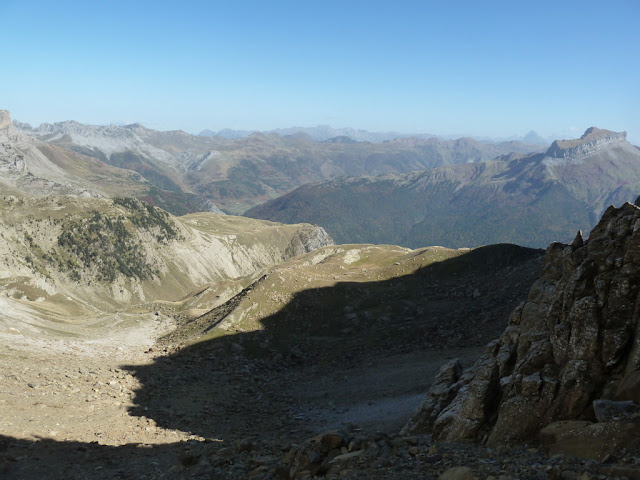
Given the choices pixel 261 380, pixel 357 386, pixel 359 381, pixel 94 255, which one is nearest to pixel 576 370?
pixel 357 386

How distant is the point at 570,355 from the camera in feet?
66.0

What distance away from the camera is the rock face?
18328 millimetres

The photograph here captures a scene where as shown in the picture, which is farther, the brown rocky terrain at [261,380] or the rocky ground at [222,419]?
the brown rocky terrain at [261,380]

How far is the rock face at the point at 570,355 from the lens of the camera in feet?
60.1

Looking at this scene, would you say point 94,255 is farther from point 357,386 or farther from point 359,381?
point 357,386

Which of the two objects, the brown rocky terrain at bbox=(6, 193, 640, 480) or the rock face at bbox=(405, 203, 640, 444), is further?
the rock face at bbox=(405, 203, 640, 444)

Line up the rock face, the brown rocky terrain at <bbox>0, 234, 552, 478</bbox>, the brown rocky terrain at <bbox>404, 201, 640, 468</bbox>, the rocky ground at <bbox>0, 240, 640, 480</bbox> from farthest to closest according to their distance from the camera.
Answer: the brown rocky terrain at <bbox>0, 234, 552, 478</bbox>
the rocky ground at <bbox>0, 240, 640, 480</bbox>
the rock face
the brown rocky terrain at <bbox>404, 201, 640, 468</bbox>

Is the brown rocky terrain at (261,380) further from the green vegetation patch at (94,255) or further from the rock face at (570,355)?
the green vegetation patch at (94,255)

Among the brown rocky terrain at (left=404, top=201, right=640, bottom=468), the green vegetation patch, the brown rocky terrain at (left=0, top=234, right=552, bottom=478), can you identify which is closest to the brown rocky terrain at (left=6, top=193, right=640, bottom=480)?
the brown rocky terrain at (left=404, top=201, right=640, bottom=468)

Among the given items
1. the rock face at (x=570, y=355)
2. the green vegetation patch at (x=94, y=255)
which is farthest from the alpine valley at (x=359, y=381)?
the green vegetation patch at (x=94, y=255)

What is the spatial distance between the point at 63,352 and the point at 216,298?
73467 mm

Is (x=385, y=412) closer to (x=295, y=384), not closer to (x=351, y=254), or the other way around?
(x=295, y=384)

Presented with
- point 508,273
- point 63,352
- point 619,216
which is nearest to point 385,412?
point 619,216

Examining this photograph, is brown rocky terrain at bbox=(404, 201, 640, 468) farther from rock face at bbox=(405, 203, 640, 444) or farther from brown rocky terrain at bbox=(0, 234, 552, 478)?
brown rocky terrain at bbox=(0, 234, 552, 478)
